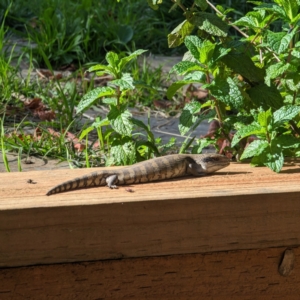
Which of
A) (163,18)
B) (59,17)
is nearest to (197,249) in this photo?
(59,17)

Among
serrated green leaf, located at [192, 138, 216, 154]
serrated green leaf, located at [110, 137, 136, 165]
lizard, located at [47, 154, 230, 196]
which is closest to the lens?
lizard, located at [47, 154, 230, 196]

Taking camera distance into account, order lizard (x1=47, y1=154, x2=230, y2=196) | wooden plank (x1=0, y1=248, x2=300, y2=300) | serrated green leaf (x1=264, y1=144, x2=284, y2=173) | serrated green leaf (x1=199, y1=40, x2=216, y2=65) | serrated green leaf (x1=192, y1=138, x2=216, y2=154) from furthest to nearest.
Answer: serrated green leaf (x1=192, y1=138, x2=216, y2=154)
serrated green leaf (x1=199, y1=40, x2=216, y2=65)
serrated green leaf (x1=264, y1=144, x2=284, y2=173)
lizard (x1=47, y1=154, x2=230, y2=196)
wooden plank (x1=0, y1=248, x2=300, y2=300)

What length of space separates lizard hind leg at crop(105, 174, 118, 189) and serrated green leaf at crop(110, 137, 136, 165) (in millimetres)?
582

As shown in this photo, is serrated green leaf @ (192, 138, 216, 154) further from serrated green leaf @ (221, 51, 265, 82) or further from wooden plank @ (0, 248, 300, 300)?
wooden plank @ (0, 248, 300, 300)

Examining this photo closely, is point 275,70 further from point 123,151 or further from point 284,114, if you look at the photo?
point 123,151

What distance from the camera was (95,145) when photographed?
479 centimetres

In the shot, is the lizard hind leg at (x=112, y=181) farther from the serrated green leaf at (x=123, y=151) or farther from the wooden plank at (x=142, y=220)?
the serrated green leaf at (x=123, y=151)

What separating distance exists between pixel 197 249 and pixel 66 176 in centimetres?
64

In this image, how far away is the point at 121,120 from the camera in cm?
345

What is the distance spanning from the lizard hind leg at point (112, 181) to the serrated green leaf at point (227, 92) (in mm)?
621

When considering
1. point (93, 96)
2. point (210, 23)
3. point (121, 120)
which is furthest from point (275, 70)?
point (93, 96)

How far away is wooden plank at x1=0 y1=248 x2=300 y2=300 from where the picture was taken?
8.58 ft

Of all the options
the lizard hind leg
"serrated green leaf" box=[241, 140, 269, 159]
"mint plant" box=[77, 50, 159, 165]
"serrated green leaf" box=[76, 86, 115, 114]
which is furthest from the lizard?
"serrated green leaf" box=[76, 86, 115, 114]

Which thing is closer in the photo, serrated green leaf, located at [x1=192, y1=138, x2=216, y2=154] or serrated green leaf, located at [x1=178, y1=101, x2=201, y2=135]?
A: serrated green leaf, located at [x1=178, y1=101, x2=201, y2=135]
